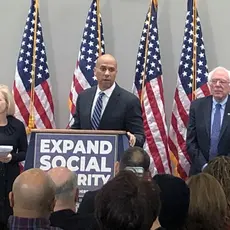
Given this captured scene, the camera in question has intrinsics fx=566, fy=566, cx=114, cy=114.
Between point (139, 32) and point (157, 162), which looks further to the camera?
point (139, 32)

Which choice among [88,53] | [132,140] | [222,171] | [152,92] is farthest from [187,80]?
[222,171]

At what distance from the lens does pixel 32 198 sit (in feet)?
7.21

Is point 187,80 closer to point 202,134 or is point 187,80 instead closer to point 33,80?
point 202,134

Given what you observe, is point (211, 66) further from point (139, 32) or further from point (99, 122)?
point (99, 122)

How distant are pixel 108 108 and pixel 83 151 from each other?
0.60 m

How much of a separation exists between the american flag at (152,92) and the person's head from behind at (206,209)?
3.38m

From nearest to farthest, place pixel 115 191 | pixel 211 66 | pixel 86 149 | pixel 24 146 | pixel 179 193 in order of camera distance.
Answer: pixel 115 191 < pixel 179 193 < pixel 86 149 < pixel 24 146 < pixel 211 66

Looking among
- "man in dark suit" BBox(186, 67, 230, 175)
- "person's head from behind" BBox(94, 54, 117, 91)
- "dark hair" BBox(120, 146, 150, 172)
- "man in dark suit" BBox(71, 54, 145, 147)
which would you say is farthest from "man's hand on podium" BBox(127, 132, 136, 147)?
"man in dark suit" BBox(186, 67, 230, 175)

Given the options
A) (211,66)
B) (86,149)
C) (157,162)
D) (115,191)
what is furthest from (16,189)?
(211,66)

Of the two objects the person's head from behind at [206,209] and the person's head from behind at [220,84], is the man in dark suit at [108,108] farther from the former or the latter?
the person's head from behind at [206,209]

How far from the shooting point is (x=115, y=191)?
6.03 ft

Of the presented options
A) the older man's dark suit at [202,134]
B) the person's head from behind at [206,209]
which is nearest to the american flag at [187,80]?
the older man's dark suit at [202,134]

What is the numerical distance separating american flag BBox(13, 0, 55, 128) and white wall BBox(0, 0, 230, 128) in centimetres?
28

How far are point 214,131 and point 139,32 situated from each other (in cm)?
165
